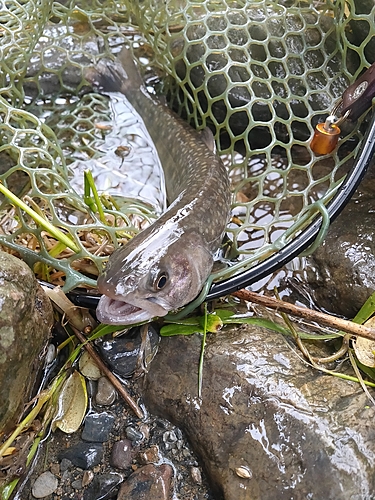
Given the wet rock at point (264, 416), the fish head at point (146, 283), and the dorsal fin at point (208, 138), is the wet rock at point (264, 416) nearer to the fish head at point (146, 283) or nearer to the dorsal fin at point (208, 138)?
the fish head at point (146, 283)

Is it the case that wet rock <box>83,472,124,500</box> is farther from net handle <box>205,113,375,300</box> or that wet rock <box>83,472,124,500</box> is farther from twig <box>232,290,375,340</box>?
twig <box>232,290,375,340</box>

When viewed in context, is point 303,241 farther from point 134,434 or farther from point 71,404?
point 71,404

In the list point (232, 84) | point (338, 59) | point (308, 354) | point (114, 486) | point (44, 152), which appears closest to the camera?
point (114, 486)

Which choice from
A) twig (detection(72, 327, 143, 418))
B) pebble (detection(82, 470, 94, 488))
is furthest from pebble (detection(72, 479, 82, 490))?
twig (detection(72, 327, 143, 418))

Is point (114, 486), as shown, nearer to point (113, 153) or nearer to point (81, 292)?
point (81, 292)

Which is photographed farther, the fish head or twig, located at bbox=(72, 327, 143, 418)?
twig, located at bbox=(72, 327, 143, 418)

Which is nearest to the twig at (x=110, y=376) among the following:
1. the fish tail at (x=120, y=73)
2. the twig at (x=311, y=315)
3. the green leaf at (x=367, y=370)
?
the twig at (x=311, y=315)

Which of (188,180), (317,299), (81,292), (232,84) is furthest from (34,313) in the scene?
(232,84)

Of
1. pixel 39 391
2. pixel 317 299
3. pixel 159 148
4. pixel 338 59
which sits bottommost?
pixel 317 299
